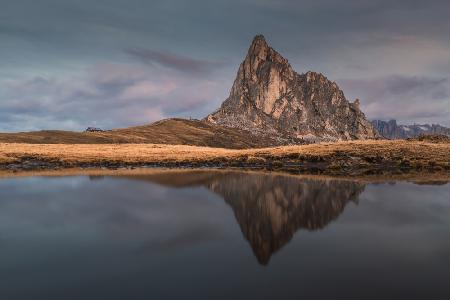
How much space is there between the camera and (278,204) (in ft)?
108

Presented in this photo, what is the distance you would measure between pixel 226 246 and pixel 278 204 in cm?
1383

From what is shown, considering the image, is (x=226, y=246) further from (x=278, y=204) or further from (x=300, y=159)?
(x=300, y=159)

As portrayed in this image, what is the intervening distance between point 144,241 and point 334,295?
10688 millimetres

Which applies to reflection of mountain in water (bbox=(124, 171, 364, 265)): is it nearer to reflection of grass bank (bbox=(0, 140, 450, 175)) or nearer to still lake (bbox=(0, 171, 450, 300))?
still lake (bbox=(0, 171, 450, 300))

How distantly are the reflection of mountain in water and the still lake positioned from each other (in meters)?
0.11

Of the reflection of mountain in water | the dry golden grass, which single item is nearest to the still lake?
the reflection of mountain in water

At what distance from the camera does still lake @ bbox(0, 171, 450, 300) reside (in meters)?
14.3

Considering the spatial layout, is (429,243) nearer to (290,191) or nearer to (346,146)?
(290,191)

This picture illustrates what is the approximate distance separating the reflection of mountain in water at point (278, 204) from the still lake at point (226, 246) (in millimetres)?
112

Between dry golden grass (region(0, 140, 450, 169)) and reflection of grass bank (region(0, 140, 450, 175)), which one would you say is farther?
dry golden grass (region(0, 140, 450, 169))

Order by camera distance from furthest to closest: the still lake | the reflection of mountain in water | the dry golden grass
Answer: the dry golden grass, the reflection of mountain in water, the still lake

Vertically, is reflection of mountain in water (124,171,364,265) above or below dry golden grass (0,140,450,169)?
below

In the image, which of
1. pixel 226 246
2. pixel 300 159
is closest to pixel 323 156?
pixel 300 159

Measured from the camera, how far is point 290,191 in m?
40.6
